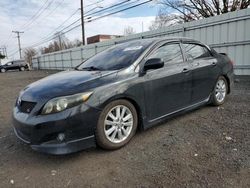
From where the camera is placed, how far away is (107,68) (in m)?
3.71

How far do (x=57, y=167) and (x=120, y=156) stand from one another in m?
0.80

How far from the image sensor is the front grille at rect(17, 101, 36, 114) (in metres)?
3.02

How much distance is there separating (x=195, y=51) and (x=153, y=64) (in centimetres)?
152

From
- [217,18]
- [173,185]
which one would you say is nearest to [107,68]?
[173,185]

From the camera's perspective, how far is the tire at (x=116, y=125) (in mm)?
3080

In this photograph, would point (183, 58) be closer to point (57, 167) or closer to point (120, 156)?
point (120, 156)

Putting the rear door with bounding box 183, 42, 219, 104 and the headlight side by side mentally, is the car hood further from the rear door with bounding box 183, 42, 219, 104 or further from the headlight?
the rear door with bounding box 183, 42, 219, 104

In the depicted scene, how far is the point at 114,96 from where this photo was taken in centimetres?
314

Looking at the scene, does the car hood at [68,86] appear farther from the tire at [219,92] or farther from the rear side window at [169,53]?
the tire at [219,92]

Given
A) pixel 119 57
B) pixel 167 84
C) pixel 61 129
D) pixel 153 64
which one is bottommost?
pixel 61 129

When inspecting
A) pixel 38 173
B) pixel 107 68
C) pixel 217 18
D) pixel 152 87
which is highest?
pixel 217 18

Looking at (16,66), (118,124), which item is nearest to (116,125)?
(118,124)

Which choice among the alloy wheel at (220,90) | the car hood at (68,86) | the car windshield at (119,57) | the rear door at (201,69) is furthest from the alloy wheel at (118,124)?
the alloy wheel at (220,90)

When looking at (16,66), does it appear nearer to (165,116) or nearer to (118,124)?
(165,116)
